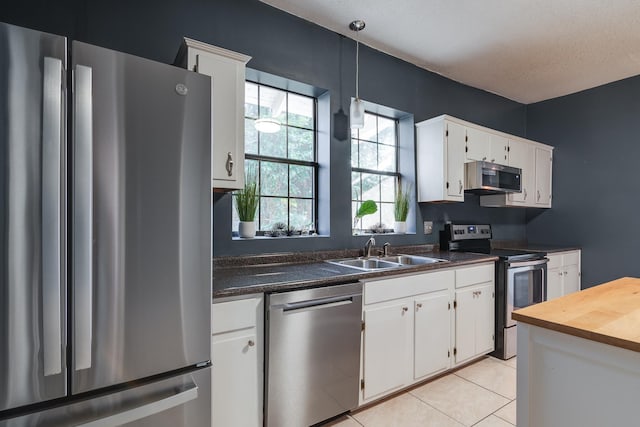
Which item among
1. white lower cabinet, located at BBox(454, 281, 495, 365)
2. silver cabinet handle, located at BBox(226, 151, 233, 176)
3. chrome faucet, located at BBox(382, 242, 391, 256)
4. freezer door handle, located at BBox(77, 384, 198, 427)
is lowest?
white lower cabinet, located at BBox(454, 281, 495, 365)

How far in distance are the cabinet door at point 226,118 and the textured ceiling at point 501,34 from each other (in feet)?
2.82

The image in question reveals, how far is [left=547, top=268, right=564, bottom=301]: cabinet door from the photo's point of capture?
3.36 meters

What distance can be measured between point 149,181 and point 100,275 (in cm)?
36

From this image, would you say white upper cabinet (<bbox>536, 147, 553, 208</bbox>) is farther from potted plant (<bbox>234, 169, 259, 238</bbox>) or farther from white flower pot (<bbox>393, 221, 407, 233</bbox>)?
potted plant (<bbox>234, 169, 259, 238</bbox>)

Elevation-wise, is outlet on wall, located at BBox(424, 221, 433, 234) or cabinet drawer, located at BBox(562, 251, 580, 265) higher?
outlet on wall, located at BBox(424, 221, 433, 234)

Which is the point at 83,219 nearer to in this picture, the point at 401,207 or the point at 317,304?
the point at 317,304

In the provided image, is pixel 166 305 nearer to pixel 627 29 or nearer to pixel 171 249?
pixel 171 249

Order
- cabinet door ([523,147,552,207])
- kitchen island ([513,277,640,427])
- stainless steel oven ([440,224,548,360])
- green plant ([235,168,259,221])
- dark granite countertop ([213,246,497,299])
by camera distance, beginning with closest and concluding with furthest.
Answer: kitchen island ([513,277,640,427]) < dark granite countertop ([213,246,497,299]) < green plant ([235,168,259,221]) < stainless steel oven ([440,224,548,360]) < cabinet door ([523,147,552,207])

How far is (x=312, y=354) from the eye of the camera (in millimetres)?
1748

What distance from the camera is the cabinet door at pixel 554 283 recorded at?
336 centimetres

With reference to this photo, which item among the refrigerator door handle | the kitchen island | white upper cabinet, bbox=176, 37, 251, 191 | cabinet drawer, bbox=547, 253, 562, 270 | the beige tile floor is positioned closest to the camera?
the kitchen island

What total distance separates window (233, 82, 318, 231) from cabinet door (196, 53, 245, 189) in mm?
527

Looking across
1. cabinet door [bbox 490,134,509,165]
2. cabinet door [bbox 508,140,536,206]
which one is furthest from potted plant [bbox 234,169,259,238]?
cabinet door [bbox 508,140,536,206]

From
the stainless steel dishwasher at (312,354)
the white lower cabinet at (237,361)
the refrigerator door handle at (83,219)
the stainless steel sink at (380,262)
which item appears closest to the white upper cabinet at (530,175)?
the stainless steel sink at (380,262)
